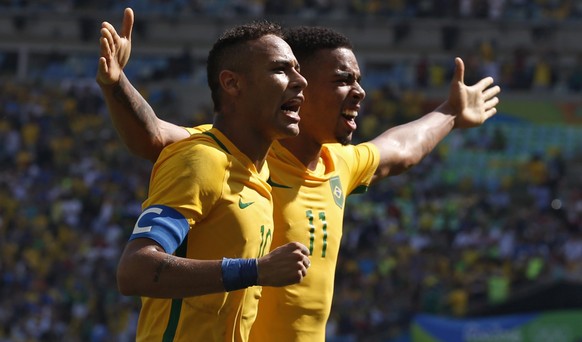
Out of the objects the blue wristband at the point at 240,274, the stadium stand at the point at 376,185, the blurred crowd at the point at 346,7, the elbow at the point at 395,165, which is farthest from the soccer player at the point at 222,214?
the blurred crowd at the point at 346,7

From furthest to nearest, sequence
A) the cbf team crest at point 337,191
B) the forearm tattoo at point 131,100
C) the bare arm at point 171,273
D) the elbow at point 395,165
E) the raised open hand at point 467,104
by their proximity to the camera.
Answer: the raised open hand at point 467,104 < the elbow at point 395,165 < the cbf team crest at point 337,191 < the forearm tattoo at point 131,100 < the bare arm at point 171,273

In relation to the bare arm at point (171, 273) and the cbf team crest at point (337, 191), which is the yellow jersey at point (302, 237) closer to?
the cbf team crest at point (337, 191)

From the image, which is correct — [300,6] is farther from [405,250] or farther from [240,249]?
[240,249]

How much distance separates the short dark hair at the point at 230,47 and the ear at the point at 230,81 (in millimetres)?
25

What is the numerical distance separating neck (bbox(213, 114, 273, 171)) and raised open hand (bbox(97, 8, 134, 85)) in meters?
0.46

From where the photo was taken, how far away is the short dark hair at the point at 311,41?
17.3 feet

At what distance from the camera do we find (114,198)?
23719mm

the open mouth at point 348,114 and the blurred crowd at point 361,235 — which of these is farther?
the blurred crowd at point 361,235

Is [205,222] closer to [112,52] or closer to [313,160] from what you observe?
[112,52]

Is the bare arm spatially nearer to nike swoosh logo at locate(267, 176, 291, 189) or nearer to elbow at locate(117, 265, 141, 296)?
elbow at locate(117, 265, 141, 296)

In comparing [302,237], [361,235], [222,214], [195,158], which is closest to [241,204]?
[222,214]

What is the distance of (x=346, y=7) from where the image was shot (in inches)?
1158

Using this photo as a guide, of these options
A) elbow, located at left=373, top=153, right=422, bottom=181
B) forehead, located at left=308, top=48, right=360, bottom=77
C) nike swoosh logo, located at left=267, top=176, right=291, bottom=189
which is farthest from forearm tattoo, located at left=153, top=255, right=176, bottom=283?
elbow, located at left=373, top=153, right=422, bottom=181

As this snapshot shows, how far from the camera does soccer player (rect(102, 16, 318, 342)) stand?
13.0 ft
